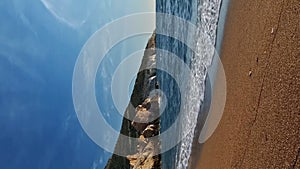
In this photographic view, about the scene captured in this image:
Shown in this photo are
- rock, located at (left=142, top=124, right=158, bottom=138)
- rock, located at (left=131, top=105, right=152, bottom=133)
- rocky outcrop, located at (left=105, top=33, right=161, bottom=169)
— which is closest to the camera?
rocky outcrop, located at (left=105, top=33, right=161, bottom=169)

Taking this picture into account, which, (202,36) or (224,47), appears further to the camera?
(202,36)

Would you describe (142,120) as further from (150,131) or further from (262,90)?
(262,90)

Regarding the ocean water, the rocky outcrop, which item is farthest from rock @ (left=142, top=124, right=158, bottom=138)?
the ocean water

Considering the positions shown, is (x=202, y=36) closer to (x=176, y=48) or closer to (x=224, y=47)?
(x=224, y=47)

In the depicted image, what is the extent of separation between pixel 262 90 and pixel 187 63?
2.78 metres

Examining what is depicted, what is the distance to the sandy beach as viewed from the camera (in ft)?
6.11

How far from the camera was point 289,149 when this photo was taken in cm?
182

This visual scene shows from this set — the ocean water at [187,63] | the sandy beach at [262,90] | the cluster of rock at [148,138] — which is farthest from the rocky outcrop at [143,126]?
the sandy beach at [262,90]

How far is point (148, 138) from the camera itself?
43.1 feet

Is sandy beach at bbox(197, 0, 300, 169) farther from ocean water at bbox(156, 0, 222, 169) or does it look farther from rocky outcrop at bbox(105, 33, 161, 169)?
rocky outcrop at bbox(105, 33, 161, 169)

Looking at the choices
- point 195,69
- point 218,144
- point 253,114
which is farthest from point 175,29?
point 253,114

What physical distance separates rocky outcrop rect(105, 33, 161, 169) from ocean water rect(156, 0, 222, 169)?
14.6ft

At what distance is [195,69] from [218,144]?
1321 mm

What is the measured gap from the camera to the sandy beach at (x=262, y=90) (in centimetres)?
186
